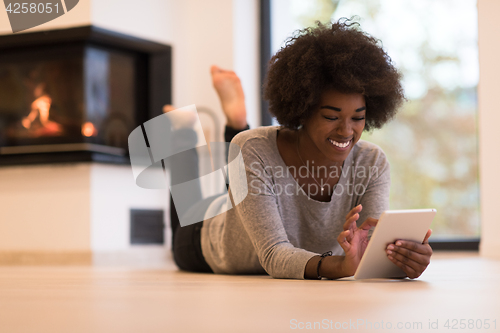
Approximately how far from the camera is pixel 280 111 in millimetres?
1525

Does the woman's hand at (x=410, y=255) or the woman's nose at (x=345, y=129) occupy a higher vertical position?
the woman's nose at (x=345, y=129)

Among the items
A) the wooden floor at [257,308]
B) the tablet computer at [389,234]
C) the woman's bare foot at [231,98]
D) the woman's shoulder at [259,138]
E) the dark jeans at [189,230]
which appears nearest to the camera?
the wooden floor at [257,308]

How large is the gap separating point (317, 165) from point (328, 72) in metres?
0.27

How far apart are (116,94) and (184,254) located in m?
1.77

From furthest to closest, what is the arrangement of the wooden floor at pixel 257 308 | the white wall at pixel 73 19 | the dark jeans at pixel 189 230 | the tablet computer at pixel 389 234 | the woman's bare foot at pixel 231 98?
the white wall at pixel 73 19 → the woman's bare foot at pixel 231 98 → the dark jeans at pixel 189 230 → the tablet computer at pixel 389 234 → the wooden floor at pixel 257 308

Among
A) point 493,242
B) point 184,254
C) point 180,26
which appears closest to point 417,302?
point 184,254

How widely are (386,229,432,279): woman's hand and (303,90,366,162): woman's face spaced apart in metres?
0.30

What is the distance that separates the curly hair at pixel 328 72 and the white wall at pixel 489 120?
6.21 feet

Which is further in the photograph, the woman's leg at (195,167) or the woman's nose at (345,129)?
the woman's leg at (195,167)

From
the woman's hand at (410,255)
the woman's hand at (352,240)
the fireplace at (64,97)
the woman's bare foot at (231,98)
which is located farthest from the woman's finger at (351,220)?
the fireplace at (64,97)

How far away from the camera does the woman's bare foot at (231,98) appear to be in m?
2.16

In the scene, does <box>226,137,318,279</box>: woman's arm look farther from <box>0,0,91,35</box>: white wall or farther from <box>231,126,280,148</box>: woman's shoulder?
<box>0,0,91,35</box>: white wall

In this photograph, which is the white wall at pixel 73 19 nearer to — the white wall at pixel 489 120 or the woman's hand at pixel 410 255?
the white wall at pixel 489 120

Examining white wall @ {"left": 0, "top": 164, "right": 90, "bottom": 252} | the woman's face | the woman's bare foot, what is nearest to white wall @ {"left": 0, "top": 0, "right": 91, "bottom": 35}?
white wall @ {"left": 0, "top": 164, "right": 90, "bottom": 252}
